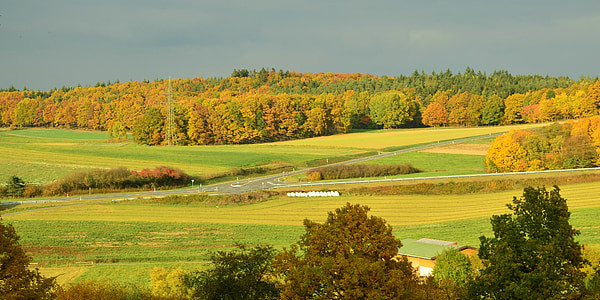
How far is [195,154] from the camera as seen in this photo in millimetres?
85562

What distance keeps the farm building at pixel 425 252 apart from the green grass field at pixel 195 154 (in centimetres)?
4480

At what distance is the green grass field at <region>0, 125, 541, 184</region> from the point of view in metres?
72.2

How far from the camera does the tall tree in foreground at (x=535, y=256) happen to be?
13.2m

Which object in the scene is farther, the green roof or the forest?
the forest

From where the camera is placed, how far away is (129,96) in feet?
482

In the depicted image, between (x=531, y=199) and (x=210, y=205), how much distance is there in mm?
38895

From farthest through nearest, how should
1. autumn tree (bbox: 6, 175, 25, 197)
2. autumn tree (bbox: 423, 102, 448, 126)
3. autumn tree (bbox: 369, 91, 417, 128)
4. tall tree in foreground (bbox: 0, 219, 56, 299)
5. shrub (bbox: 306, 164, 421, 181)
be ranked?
autumn tree (bbox: 423, 102, 448, 126), autumn tree (bbox: 369, 91, 417, 128), shrub (bbox: 306, 164, 421, 181), autumn tree (bbox: 6, 175, 25, 197), tall tree in foreground (bbox: 0, 219, 56, 299)

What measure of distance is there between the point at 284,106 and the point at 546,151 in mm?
63122

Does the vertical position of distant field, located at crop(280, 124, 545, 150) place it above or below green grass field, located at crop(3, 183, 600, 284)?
above

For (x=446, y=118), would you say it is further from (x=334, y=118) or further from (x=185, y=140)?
(x=185, y=140)

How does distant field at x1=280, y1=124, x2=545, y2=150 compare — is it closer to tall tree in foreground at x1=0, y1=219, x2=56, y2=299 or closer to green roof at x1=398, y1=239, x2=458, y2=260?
green roof at x1=398, y1=239, x2=458, y2=260

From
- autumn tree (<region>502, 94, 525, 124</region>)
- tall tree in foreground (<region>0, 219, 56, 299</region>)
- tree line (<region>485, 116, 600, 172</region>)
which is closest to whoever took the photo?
tall tree in foreground (<region>0, 219, 56, 299</region>)

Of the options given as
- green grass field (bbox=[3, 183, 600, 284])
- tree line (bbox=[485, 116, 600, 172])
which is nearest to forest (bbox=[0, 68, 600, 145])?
tree line (bbox=[485, 116, 600, 172])

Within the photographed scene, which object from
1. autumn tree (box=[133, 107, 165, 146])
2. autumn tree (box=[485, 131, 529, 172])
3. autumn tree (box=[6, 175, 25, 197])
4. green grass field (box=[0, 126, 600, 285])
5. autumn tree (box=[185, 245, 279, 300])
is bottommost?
green grass field (box=[0, 126, 600, 285])
